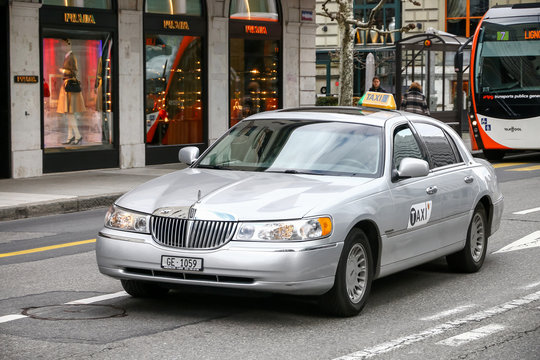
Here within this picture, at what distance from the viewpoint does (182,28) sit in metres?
22.4

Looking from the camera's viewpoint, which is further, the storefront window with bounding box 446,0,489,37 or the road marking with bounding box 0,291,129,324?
the storefront window with bounding box 446,0,489,37

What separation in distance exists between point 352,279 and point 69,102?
13.7m

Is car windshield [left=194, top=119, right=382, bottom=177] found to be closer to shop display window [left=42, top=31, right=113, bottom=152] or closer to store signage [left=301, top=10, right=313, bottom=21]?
shop display window [left=42, top=31, right=113, bottom=152]

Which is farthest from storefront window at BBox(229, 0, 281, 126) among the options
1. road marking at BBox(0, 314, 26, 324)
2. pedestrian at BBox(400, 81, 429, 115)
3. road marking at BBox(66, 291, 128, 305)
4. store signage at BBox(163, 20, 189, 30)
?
road marking at BBox(0, 314, 26, 324)

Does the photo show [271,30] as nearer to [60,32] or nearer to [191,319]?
[60,32]

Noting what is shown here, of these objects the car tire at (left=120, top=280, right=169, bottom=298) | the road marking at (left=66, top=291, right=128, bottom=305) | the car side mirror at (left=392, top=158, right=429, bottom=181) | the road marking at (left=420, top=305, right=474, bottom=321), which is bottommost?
the road marking at (left=420, top=305, right=474, bottom=321)

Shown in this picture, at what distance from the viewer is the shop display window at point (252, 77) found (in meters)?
24.0

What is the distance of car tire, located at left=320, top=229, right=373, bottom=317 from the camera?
23.1 ft

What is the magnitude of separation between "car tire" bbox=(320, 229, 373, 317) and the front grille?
0.82 meters

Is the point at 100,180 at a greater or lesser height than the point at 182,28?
lesser

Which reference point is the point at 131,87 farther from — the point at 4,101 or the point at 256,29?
the point at 256,29

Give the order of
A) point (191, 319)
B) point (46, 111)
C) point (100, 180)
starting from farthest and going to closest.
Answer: point (46, 111)
point (100, 180)
point (191, 319)

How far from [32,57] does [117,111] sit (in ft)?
8.02

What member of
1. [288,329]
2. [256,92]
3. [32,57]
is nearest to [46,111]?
[32,57]
